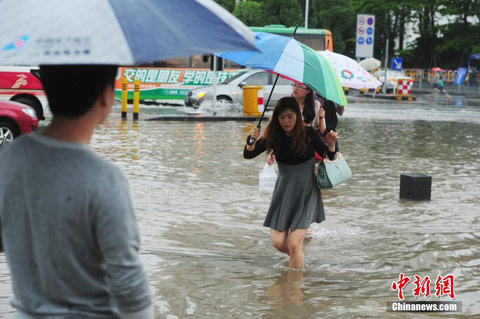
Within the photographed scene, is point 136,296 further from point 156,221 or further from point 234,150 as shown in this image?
point 234,150

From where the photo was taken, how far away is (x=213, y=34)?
7.92 feet

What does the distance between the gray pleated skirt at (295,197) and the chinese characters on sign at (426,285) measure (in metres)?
0.86

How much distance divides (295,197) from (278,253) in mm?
1183

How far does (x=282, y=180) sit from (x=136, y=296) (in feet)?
14.0

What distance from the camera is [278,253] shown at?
290 inches

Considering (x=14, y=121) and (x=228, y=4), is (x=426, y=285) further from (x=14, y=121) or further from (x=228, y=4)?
(x=228, y=4)

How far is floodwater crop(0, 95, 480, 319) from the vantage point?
582cm

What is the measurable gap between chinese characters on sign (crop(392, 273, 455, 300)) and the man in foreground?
414 centimetres

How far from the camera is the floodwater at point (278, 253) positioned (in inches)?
229

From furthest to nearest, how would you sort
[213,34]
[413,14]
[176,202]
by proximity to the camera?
[413,14] → [176,202] → [213,34]

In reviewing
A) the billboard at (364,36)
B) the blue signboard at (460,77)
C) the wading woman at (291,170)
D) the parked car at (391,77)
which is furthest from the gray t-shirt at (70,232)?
the blue signboard at (460,77)

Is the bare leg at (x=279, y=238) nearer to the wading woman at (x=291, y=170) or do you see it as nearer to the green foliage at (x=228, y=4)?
the wading woman at (x=291, y=170)

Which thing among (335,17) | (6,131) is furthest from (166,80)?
(335,17)

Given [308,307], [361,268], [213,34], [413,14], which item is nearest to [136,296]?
[213,34]
